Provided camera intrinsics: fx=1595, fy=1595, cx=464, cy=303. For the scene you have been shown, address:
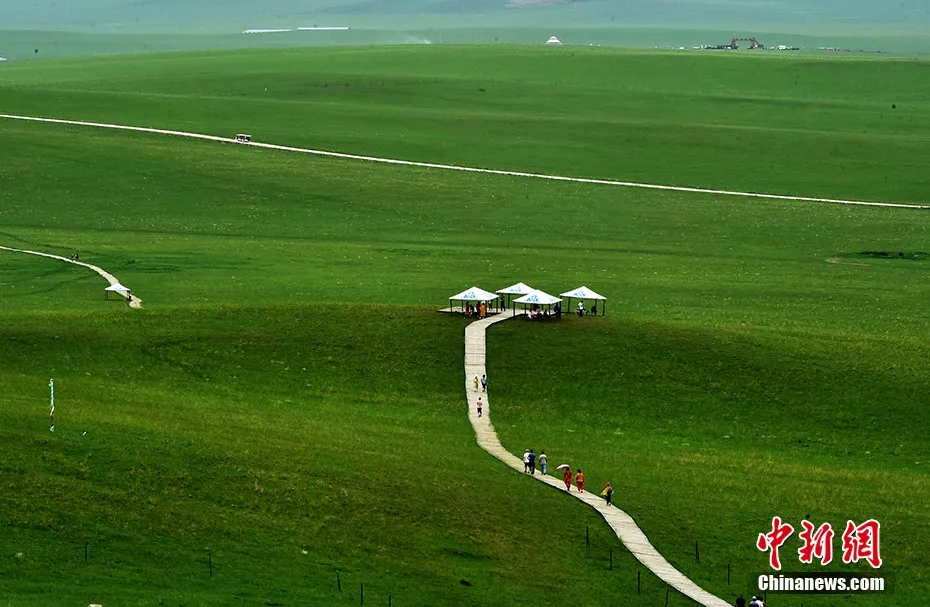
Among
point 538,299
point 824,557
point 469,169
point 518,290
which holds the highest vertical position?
point 469,169

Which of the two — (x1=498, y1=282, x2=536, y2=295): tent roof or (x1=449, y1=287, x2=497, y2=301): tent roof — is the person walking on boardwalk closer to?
(x1=449, y1=287, x2=497, y2=301): tent roof

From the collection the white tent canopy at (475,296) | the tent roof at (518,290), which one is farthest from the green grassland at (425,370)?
the tent roof at (518,290)

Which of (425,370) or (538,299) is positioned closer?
(425,370)

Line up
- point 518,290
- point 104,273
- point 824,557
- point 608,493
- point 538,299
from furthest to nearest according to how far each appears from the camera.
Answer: point 104,273
point 518,290
point 538,299
point 608,493
point 824,557

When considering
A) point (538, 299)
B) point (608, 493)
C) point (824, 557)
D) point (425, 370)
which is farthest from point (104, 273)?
point (824, 557)

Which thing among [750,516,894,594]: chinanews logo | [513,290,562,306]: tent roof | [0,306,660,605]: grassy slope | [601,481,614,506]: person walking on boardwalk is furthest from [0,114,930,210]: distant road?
[601,481,614,506]: person walking on boardwalk

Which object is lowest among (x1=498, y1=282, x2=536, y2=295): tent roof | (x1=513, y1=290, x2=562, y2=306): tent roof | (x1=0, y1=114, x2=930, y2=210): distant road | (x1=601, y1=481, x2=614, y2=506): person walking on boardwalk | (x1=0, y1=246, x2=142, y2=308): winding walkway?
(x1=601, y1=481, x2=614, y2=506): person walking on boardwalk

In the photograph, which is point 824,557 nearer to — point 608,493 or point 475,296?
point 608,493

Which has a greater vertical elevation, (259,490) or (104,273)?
(104,273)

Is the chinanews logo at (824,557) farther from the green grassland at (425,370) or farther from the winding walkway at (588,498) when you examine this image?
the winding walkway at (588,498)
